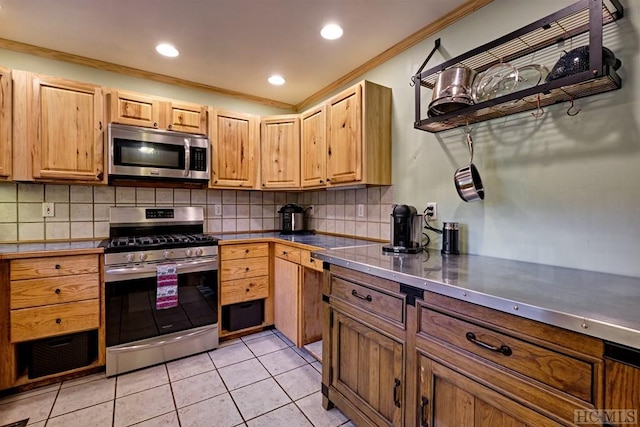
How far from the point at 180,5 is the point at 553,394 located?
2.44 metres

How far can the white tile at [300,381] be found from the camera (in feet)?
6.09

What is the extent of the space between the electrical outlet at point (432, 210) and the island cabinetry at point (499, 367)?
897 mm

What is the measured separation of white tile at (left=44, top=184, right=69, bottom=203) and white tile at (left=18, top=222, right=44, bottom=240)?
0.67 ft

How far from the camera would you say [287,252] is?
8.13 feet

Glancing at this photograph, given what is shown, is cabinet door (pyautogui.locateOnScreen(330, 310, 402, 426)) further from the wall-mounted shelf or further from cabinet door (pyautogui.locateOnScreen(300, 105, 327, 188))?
cabinet door (pyautogui.locateOnScreen(300, 105, 327, 188))

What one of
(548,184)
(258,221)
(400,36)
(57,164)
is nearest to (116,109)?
(57,164)

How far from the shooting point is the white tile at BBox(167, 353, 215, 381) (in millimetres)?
2055

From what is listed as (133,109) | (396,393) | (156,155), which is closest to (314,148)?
(156,155)

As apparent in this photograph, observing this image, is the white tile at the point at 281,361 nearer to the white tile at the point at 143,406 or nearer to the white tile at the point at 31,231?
the white tile at the point at 143,406

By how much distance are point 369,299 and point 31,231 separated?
102 inches

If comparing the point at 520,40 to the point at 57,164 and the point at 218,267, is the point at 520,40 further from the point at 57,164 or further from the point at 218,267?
the point at 57,164

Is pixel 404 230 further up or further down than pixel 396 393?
further up

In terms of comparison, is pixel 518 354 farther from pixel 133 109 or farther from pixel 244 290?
pixel 133 109

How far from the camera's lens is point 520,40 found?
4.50 feet
